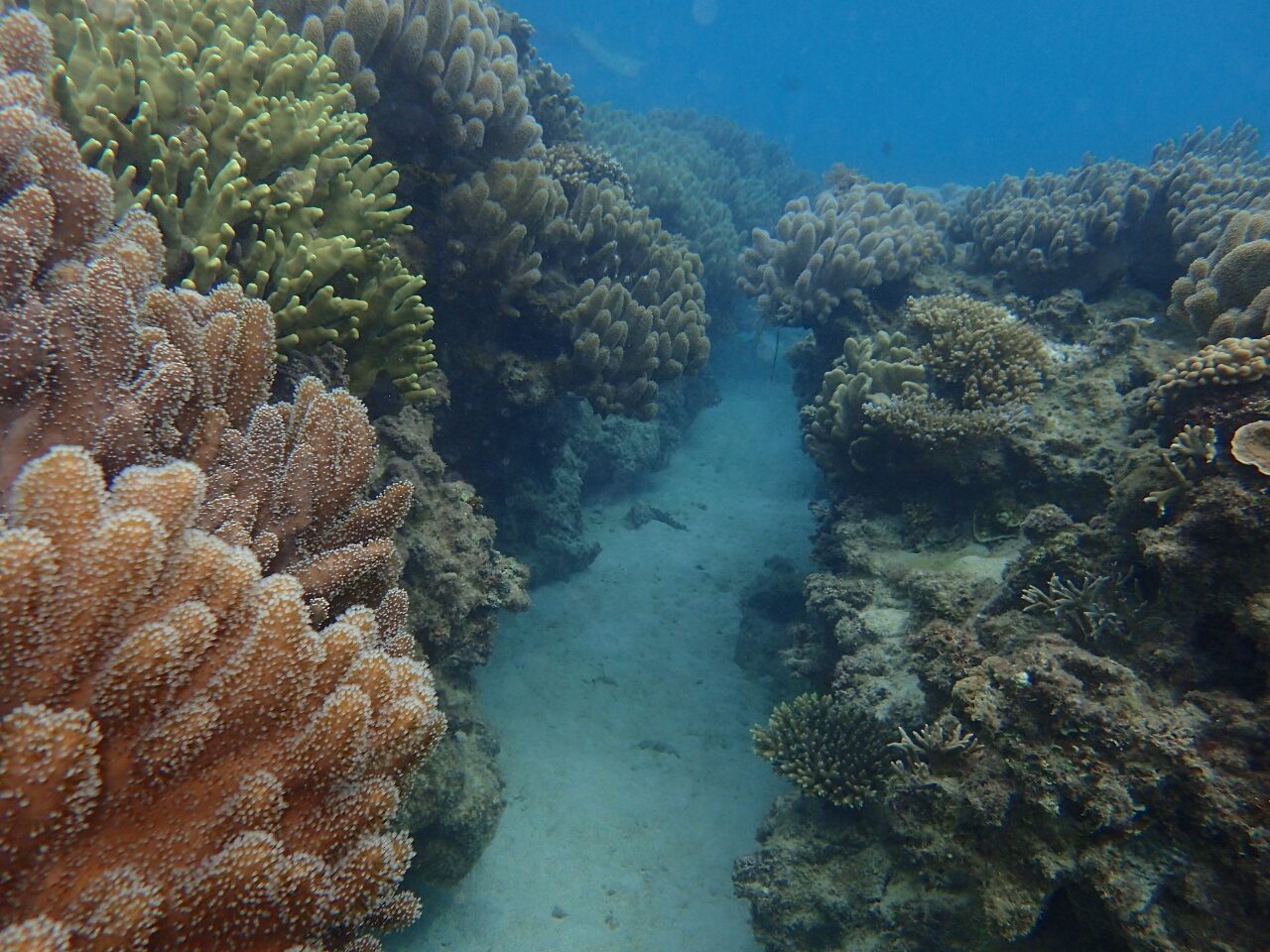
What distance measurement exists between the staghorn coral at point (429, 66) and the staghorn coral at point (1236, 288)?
5513mm

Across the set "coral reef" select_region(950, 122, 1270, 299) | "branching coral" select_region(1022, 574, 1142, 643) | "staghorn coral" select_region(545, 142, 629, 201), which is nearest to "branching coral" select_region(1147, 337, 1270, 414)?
"branching coral" select_region(1022, 574, 1142, 643)

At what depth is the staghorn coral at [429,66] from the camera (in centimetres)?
461

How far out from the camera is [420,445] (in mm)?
4082

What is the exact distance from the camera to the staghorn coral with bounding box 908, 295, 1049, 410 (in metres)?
5.45

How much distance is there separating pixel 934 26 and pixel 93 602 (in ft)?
397

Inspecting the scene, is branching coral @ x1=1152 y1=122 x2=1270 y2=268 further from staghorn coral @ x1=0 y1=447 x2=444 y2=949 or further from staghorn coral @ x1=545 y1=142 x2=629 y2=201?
staghorn coral @ x1=0 y1=447 x2=444 y2=949

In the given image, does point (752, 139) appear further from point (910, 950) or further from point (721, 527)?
point (910, 950)

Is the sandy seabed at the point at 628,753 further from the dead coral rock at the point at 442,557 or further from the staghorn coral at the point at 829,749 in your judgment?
the dead coral rock at the point at 442,557

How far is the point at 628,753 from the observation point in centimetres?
584

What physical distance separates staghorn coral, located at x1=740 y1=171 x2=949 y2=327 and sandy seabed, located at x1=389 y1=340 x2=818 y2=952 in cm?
320

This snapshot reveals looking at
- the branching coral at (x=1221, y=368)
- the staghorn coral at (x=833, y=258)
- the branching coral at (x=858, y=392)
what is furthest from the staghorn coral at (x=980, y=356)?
the staghorn coral at (x=833, y=258)

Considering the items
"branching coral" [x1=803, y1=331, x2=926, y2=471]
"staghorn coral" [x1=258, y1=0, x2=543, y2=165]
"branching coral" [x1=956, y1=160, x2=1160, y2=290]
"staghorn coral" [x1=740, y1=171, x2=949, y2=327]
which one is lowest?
"branching coral" [x1=803, y1=331, x2=926, y2=471]

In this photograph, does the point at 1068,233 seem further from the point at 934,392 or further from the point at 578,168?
the point at 578,168

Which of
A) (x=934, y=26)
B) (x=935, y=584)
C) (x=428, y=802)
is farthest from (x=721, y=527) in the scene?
(x=934, y=26)
